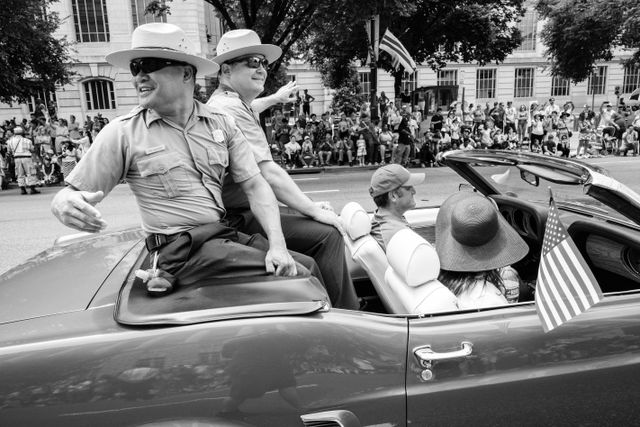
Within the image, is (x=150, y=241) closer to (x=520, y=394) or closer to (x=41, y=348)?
(x=41, y=348)

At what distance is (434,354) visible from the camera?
174 cm

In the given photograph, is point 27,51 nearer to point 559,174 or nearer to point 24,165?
point 24,165

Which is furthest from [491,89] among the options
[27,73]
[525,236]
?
[525,236]

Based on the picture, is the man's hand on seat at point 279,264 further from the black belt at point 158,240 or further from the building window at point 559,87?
the building window at point 559,87

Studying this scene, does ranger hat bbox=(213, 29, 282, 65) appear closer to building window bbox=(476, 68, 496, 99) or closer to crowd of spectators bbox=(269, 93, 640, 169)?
crowd of spectators bbox=(269, 93, 640, 169)

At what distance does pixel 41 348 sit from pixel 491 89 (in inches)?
1634

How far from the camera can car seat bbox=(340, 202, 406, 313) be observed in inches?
94.1

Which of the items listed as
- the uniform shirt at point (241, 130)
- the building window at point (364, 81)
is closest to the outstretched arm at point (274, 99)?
the uniform shirt at point (241, 130)

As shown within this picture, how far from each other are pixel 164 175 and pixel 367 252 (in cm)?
113

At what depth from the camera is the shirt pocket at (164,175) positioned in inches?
83.3

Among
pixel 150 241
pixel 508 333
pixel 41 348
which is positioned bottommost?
pixel 508 333

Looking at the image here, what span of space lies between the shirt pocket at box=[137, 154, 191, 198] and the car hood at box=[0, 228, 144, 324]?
17.8 inches

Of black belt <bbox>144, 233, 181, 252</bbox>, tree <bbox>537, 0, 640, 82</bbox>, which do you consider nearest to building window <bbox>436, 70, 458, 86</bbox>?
tree <bbox>537, 0, 640, 82</bbox>

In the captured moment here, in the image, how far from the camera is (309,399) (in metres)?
1.68
